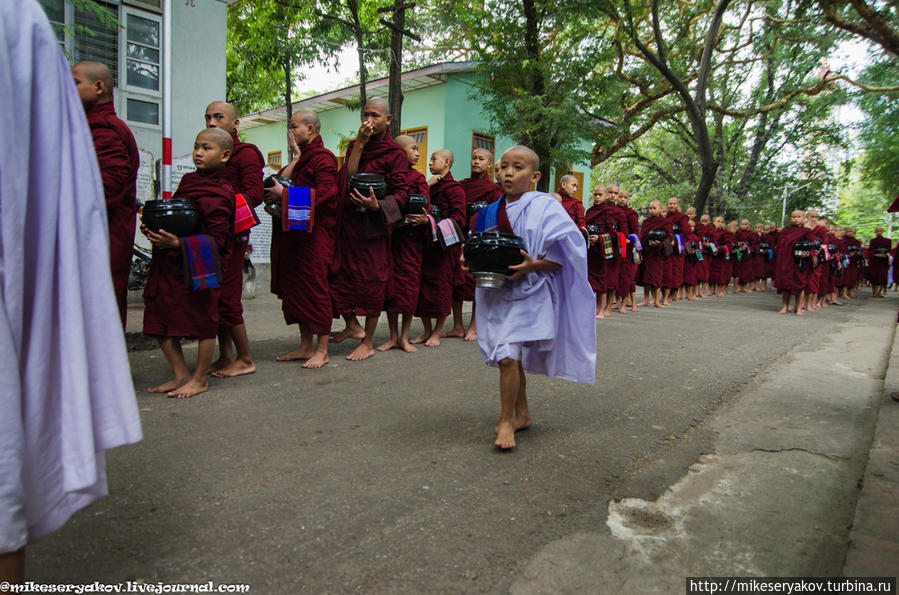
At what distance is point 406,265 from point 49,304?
4446 millimetres

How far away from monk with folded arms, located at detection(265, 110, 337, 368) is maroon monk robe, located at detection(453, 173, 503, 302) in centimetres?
186

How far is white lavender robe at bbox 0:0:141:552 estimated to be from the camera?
1300mm

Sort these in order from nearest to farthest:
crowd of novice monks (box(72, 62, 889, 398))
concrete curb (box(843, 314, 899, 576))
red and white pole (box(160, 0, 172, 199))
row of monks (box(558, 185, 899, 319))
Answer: concrete curb (box(843, 314, 899, 576)), crowd of novice monks (box(72, 62, 889, 398)), red and white pole (box(160, 0, 172, 199)), row of monks (box(558, 185, 899, 319))

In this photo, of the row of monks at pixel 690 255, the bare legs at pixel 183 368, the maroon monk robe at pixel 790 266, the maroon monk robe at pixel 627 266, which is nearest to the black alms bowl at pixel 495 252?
the bare legs at pixel 183 368

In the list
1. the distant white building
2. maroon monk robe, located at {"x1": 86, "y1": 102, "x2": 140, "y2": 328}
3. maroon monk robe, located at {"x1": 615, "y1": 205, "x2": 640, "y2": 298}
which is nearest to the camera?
maroon monk robe, located at {"x1": 86, "y1": 102, "x2": 140, "y2": 328}

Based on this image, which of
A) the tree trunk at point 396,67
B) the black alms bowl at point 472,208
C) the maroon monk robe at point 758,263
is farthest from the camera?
the maroon monk robe at point 758,263

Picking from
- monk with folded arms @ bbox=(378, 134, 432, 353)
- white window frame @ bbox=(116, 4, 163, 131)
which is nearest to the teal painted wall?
white window frame @ bbox=(116, 4, 163, 131)

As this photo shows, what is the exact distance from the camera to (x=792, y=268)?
11.3 meters

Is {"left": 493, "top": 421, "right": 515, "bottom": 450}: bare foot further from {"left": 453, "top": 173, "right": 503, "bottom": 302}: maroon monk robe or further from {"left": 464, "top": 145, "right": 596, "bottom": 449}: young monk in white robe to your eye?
{"left": 453, "top": 173, "right": 503, "bottom": 302}: maroon monk robe

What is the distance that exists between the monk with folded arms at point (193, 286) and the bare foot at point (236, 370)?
0.41m

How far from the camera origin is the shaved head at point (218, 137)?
4180 mm

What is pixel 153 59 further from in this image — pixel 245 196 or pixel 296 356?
pixel 296 356

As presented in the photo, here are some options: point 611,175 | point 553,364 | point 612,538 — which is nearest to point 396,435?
point 553,364

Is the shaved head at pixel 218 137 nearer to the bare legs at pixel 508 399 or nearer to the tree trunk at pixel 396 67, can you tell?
the bare legs at pixel 508 399
